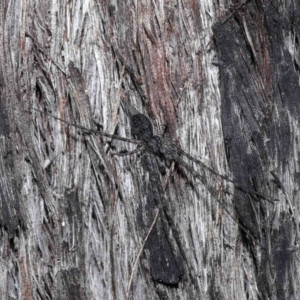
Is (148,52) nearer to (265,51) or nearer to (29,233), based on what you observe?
(265,51)

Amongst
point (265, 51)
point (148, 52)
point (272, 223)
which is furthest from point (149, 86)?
point (272, 223)

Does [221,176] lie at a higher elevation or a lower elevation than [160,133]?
lower

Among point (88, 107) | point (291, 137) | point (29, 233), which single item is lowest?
point (29, 233)

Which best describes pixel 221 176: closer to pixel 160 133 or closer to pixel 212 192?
pixel 212 192

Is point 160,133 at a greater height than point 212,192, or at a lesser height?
greater

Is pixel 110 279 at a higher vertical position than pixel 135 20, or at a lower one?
lower

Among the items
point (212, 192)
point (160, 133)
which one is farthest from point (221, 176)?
point (160, 133)

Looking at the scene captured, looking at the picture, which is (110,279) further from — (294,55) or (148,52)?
(294,55)
